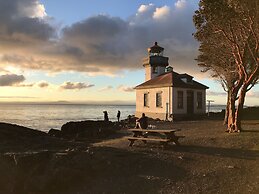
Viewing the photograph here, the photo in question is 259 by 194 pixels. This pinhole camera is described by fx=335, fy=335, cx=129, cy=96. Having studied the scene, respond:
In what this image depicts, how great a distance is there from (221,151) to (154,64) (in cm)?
3151

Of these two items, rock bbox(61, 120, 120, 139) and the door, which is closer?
rock bbox(61, 120, 120, 139)

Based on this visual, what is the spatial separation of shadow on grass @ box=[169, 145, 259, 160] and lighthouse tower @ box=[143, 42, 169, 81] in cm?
2975

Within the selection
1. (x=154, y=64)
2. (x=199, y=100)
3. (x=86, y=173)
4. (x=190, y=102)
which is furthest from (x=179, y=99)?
(x=86, y=173)

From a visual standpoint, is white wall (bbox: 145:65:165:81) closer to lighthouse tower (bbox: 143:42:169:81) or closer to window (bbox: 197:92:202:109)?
lighthouse tower (bbox: 143:42:169:81)

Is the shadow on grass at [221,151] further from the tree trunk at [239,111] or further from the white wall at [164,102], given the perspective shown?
the white wall at [164,102]

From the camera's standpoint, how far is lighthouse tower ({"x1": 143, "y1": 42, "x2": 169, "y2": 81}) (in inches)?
1843

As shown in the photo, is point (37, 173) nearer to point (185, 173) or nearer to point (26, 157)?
point (26, 157)

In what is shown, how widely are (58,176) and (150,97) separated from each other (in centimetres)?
2748

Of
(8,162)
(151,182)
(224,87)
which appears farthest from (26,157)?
(224,87)

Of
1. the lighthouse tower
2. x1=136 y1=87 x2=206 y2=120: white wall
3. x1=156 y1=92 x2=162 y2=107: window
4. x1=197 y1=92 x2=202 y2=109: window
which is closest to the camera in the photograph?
x1=136 y1=87 x2=206 y2=120: white wall

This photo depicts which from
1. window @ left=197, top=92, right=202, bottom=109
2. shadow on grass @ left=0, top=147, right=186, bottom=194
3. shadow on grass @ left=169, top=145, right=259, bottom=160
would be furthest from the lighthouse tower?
shadow on grass @ left=0, top=147, right=186, bottom=194

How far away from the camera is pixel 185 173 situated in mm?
13336

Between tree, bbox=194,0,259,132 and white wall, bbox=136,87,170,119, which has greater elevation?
tree, bbox=194,0,259,132

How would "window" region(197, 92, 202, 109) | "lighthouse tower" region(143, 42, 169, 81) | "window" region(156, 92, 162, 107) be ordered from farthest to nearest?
"lighthouse tower" region(143, 42, 169, 81) < "window" region(197, 92, 202, 109) < "window" region(156, 92, 162, 107)
